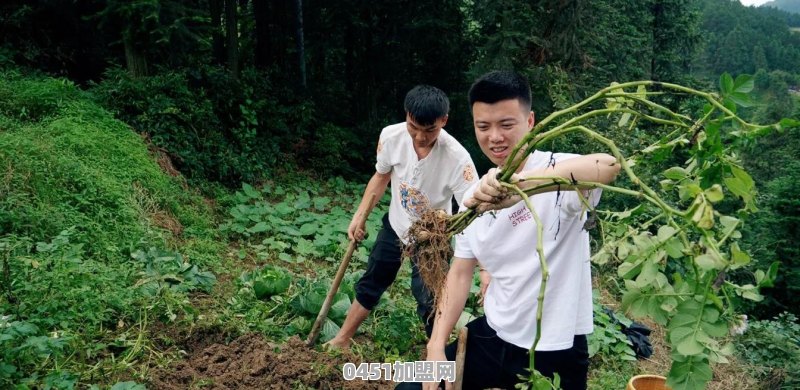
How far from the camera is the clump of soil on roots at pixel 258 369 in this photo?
3.33 m

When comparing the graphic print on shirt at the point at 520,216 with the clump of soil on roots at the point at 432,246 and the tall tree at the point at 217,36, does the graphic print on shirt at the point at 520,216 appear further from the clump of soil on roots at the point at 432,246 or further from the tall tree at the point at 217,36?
the tall tree at the point at 217,36

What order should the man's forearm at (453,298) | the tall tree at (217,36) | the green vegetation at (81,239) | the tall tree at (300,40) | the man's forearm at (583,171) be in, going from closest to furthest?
the man's forearm at (583,171)
the man's forearm at (453,298)
the green vegetation at (81,239)
the tall tree at (217,36)
the tall tree at (300,40)

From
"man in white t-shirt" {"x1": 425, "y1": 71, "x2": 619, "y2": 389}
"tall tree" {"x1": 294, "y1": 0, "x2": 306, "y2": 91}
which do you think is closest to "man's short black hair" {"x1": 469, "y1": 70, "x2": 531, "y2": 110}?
"man in white t-shirt" {"x1": 425, "y1": 71, "x2": 619, "y2": 389}

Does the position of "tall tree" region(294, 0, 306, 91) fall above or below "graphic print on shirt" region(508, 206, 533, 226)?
above

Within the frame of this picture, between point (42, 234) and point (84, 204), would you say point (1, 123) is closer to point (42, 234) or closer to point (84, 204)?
point (84, 204)

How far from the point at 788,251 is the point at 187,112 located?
44.7 ft

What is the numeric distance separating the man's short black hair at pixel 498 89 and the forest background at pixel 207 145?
30.1 inches

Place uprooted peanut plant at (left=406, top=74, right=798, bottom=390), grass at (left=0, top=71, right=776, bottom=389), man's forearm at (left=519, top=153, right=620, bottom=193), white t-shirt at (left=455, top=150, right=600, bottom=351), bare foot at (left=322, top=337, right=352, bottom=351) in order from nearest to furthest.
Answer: uprooted peanut plant at (left=406, top=74, right=798, bottom=390) < man's forearm at (left=519, top=153, right=620, bottom=193) < white t-shirt at (left=455, top=150, right=600, bottom=351) < grass at (left=0, top=71, right=776, bottom=389) < bare foot at (left=322, top=337, right=352, bottom=351)

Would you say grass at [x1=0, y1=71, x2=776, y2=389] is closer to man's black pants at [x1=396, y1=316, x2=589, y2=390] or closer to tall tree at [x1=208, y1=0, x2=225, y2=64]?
man's black pants at [x1=396, y1=316, x2=589, y2=390]

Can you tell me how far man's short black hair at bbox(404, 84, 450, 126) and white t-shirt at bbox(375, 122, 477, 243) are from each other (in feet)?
0.81

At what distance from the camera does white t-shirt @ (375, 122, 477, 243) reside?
339cm

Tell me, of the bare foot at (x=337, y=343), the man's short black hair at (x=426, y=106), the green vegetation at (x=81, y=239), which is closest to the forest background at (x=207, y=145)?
the green vegetation at (x=81, y=239)

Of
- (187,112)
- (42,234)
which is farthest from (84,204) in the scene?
(187,112)

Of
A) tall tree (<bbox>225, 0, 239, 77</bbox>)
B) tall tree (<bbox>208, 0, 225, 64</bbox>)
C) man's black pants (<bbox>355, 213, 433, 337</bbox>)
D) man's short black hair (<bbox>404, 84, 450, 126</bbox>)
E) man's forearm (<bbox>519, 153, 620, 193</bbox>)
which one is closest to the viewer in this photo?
man's forearm (<bbox>519, 153, 620, 193</bbox>)
